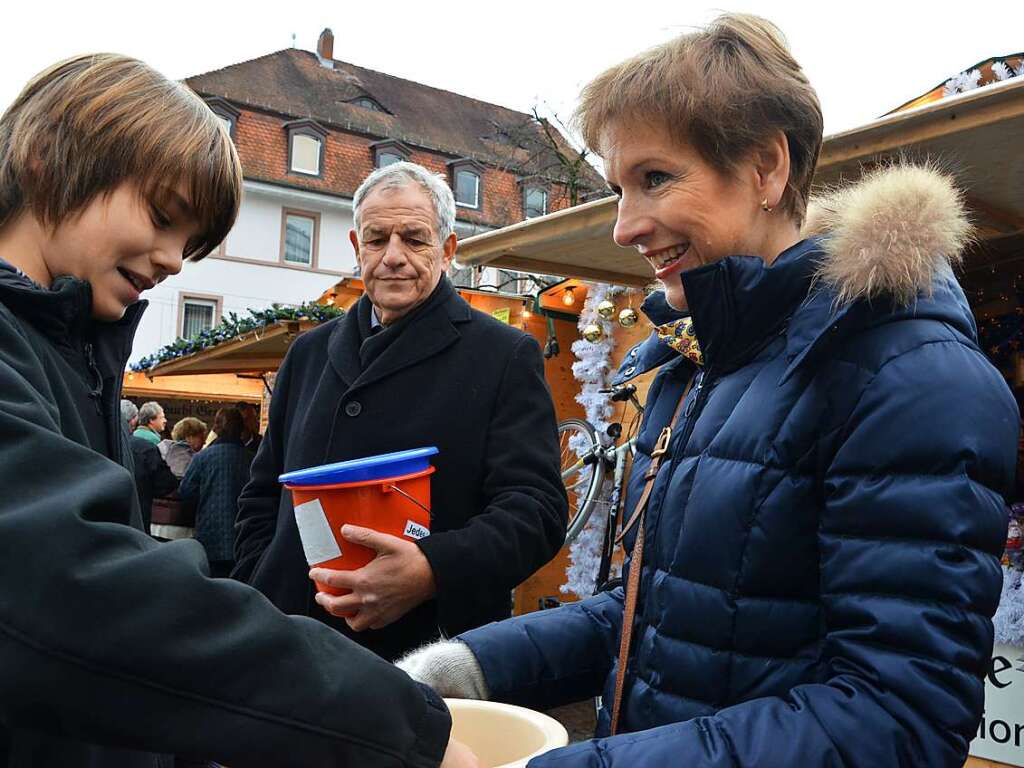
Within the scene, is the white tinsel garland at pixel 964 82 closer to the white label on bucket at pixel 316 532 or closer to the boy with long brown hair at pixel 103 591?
the white label on bucket at pixel 316 532

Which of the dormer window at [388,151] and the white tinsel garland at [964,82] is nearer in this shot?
the white tinsel garland at [964,82]

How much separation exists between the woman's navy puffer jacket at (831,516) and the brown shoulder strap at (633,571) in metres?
0.02

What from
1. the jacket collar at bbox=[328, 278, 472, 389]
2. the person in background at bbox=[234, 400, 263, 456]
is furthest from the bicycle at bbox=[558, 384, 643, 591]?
the jacket collar at bbox=[328, 278, 472, 389]

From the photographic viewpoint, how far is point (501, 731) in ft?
4.00

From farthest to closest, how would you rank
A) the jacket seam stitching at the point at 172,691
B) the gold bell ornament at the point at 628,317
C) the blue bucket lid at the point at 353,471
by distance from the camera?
the gold bell ornament at the point at 628,317
the blue bucket lid at the point at 353,471
the jacket seam stitching at the point at 172,691

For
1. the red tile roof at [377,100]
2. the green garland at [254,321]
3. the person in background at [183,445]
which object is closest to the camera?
the green garland at [254,321]

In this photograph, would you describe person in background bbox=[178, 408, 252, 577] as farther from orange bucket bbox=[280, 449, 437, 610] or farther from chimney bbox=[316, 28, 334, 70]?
chimney bbox=[316, 28, 334, 70]

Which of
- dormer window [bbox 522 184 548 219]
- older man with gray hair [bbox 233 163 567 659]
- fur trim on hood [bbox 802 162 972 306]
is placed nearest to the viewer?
fur trim on hood [bbox 802 162 972 306]

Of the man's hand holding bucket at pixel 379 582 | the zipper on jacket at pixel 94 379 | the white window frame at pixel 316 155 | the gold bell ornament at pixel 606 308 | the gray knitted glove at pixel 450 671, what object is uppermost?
the white window frame at pixel 316 155

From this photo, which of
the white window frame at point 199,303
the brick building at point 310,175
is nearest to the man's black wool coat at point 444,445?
the brick building at point 310,175

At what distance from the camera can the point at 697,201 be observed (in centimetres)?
135

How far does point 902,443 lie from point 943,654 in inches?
8.9

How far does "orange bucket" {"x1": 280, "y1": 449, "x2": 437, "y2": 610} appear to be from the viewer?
174 cm

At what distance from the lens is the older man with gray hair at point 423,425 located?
87.7 inches
